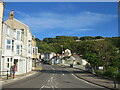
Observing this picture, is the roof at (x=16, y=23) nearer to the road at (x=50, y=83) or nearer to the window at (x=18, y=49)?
the window at (x=18, y=49)

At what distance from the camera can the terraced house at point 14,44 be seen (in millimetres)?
29391

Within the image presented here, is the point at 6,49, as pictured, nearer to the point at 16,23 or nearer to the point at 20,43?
the point at 20,43

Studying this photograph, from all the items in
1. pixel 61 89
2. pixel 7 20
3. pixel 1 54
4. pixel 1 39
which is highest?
pixel 7 20

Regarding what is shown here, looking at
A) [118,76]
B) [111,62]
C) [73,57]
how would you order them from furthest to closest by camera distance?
[73,57]
[111,62]
[118,76]

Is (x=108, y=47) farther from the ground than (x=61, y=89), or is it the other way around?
(x=108, y=47)

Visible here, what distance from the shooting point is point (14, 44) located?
34438mm

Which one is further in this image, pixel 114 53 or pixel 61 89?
pixel 114 53

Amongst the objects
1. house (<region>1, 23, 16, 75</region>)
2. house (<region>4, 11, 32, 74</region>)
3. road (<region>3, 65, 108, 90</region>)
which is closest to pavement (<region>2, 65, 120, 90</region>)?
road (<region>3, 65, 108, 90</region>)

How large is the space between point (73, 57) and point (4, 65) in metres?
81.1

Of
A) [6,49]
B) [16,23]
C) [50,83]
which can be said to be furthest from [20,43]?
[50,83]

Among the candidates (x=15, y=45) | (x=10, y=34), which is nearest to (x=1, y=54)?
(x=10, y=34)

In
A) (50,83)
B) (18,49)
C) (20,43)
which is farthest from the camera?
(20,43)

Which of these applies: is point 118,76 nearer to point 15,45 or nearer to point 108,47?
point 108,47

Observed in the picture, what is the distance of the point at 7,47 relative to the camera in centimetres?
3006
